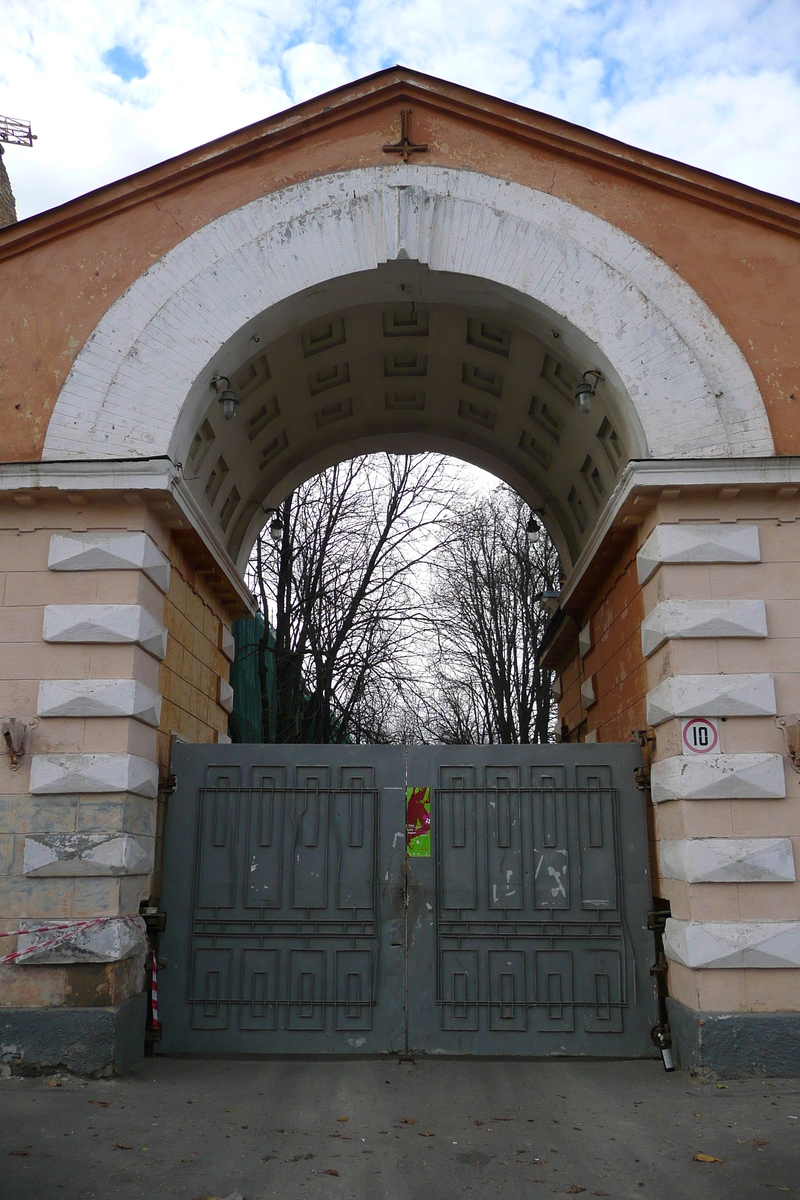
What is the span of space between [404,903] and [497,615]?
19.8 metres

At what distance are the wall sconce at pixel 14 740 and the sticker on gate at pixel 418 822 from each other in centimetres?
354

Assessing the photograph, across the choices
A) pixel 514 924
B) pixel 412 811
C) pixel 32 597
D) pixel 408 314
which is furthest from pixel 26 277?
pixel 514 924

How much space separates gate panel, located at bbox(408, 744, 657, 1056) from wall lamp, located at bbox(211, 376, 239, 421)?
4021mm

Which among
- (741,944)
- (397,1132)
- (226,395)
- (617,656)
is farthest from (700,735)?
(226,395)

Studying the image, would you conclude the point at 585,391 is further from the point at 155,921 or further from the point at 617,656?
the point at 155,921

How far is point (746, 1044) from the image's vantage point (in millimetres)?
7461

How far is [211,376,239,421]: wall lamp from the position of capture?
32.2 ft

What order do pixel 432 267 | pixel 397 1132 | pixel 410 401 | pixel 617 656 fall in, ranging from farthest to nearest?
pixel 410 401 → pixel 617 656 → pixel 432 267 → pixel 397 1132

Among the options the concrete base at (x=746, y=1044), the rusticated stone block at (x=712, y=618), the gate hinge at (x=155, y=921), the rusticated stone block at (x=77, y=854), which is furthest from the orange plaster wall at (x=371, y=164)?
the concrete base at (x=746, y=1044)

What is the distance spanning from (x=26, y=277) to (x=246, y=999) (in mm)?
7450

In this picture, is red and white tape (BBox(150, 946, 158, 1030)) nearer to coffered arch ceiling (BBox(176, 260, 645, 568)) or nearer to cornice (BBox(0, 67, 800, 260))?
coffered arch ceiling (BBox(176, 260, 645, 568))

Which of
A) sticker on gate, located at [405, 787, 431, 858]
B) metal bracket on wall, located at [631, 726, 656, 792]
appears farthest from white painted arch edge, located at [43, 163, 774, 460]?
sticker on gate, located at [405, 787, 431, 858]

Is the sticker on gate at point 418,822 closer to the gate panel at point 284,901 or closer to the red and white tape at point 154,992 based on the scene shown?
the gate panel at point 284,901

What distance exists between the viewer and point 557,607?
1329cm
